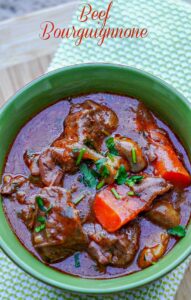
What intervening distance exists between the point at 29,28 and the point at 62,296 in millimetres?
2002

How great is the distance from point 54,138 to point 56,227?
0.61 metres

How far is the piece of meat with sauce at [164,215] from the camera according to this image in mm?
3055

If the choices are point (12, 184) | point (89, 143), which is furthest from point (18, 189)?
point (89, 143)

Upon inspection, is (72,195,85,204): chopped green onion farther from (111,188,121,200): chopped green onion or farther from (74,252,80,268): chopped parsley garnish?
(74,252,80,268): chopped parsley garnish

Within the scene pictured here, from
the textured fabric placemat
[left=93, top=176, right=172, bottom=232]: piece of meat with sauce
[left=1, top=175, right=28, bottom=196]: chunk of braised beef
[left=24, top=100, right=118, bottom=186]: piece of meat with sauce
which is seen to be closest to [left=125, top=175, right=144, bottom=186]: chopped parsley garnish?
[left=93, top=176, right=172, bottom=232]: piece of meat with sauce

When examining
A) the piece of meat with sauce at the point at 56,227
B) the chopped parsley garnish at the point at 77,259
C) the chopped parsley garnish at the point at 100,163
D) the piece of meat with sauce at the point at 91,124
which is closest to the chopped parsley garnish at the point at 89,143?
the piece of meat with sauce at the point at 91,124

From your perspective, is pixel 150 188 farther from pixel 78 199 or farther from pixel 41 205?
pixel 41 205

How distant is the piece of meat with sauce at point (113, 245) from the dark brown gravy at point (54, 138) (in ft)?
0.17

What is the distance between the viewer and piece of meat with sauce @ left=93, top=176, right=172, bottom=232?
120 inches

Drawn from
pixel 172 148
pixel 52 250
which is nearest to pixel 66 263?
pixel 52 250

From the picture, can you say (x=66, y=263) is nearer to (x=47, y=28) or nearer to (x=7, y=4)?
(x=47, y=28)

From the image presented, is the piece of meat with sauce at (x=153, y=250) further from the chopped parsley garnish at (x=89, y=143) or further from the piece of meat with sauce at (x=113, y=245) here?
the chopped parsley garnish at (x=89, y=143)

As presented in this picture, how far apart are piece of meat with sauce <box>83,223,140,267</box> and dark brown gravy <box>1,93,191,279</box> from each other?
0.05m

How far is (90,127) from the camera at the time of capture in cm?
335
